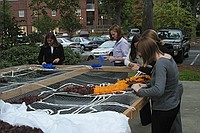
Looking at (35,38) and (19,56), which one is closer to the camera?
(19,56)

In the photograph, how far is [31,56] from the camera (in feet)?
40.0

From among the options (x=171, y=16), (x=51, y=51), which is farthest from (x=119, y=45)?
(x=171, y=16)

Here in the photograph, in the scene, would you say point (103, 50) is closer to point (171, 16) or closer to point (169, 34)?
point (169, 34)

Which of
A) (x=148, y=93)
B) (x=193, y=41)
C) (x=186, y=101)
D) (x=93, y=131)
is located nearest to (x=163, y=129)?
(x=148, y=93)

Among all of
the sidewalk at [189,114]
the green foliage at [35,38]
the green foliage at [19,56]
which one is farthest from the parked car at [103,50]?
the sidewalk at [189,114]

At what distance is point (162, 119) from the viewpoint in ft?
11.4

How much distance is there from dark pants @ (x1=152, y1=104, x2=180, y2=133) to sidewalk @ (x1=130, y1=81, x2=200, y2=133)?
5.76 ft

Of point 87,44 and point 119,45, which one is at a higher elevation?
point 119,45

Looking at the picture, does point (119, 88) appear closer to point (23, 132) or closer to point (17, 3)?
point (23, 132)

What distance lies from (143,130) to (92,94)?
5.78 feet

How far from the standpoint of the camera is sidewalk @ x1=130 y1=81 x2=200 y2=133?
17.4 feet

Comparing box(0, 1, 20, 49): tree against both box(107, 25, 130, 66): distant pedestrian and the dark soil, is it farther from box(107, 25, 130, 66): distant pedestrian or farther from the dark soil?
the dark soil

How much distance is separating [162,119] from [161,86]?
1.47 feet

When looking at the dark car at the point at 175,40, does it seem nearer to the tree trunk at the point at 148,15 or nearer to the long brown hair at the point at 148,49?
the tree trunk at the point at 148,15
